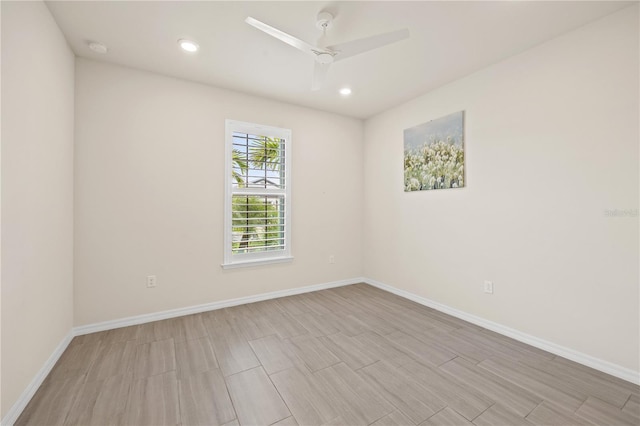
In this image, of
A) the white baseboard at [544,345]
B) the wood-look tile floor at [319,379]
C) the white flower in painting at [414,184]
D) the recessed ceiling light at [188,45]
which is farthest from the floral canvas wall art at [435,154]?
the recessed ceiling light at [188,45]

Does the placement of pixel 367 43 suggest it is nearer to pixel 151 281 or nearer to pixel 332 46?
pixel 332 46

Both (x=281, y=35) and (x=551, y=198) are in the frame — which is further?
(x=551, y=198)

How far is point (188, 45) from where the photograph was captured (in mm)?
2404

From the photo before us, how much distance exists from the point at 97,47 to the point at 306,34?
191 cm

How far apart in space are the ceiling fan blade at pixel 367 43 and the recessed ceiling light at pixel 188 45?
130 centimetres

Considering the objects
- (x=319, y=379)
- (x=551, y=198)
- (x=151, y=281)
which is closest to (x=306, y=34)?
(x=551, y=198)

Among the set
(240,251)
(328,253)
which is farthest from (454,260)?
(240,251)

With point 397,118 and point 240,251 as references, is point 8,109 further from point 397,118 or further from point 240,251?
point 397,118

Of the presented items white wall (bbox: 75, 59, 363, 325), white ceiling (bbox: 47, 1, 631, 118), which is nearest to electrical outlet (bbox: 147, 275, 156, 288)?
white wall (bbox: 75, 59, 363, 325)

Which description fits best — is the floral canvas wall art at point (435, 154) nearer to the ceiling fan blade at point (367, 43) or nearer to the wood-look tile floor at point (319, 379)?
the ceiling fan blade at point (367, 43)

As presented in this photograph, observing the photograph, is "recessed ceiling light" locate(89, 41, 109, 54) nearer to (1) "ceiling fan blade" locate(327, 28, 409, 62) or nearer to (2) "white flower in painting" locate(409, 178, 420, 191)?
(1) "ceiling fan blade" locate(327, 28, 409, 62)

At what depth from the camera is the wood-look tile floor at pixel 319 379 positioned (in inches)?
62.2

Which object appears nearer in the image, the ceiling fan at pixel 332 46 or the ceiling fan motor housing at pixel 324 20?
the ceiling fan at pixel 332 46

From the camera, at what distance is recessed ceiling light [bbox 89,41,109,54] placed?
2.38 meters
